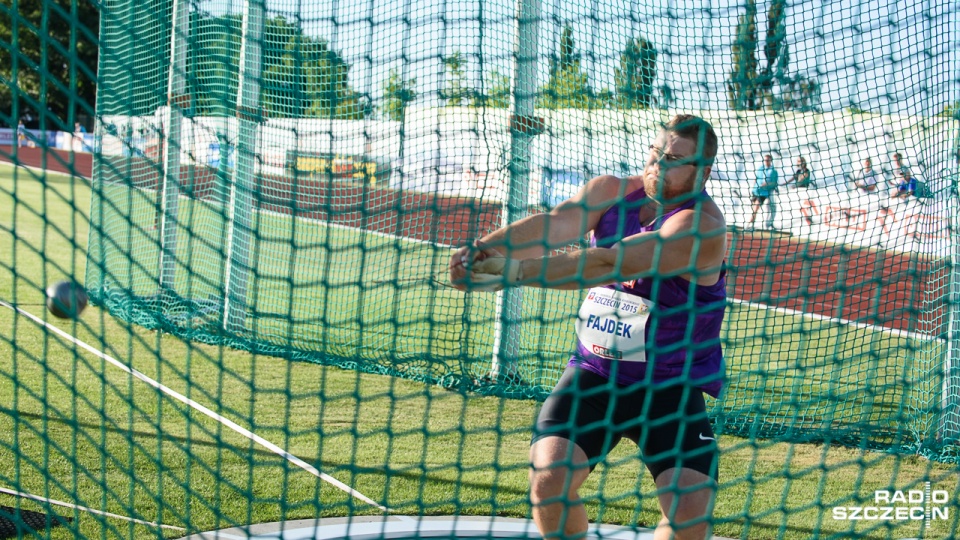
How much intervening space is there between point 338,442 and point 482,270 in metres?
2.59

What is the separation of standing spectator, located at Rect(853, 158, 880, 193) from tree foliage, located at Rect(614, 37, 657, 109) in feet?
3.96

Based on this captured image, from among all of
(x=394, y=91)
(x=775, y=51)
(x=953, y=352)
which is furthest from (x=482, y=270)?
(x=953, y=352)

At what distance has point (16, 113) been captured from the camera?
9.27 ft

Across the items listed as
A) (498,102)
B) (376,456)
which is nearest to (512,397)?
(376,456)

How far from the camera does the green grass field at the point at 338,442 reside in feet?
9.91

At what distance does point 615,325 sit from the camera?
9.36 ft

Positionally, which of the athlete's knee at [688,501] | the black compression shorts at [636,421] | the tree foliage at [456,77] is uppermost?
the tree foliage at [456,77]

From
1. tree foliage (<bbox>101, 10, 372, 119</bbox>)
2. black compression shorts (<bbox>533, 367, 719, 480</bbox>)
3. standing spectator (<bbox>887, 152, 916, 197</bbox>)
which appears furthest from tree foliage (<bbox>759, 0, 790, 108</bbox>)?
tree foliage (<bbox>101, 10, 372, 119</bbox>)

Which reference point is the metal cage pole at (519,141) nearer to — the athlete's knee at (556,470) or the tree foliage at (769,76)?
the tree foliage at (769,76)

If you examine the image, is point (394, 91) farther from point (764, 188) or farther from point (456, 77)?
point (764, 188)

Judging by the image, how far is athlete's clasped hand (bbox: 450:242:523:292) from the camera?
246 centimetres

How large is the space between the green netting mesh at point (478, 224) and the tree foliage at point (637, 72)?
0.03m

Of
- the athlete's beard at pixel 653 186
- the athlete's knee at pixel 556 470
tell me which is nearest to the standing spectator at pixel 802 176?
the athlete's beard at pixel 653 186

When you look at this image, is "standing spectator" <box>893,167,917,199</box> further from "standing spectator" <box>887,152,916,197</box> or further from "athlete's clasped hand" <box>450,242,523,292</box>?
"athlete's clasped hand" <box>450,242,523,292</box>
